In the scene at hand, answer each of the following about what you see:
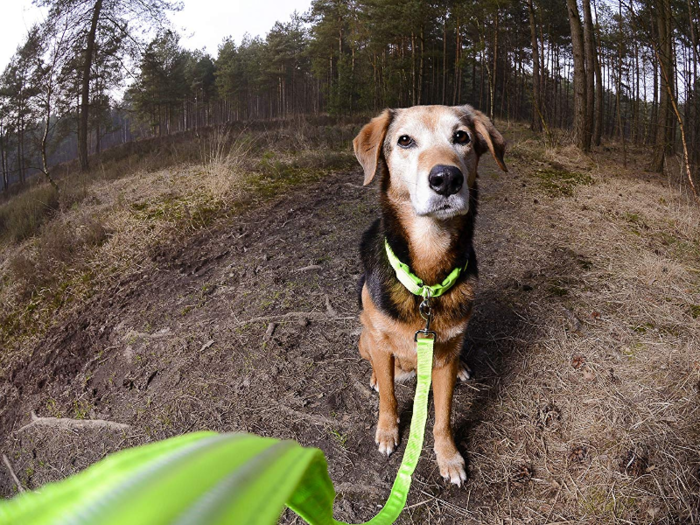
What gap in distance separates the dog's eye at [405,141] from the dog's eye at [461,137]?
0.93ft

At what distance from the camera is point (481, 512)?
2064mm

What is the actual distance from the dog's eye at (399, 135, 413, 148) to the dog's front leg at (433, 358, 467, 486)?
4.49 ft

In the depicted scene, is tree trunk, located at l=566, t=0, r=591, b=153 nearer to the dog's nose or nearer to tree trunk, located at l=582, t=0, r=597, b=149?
tree trunk, located at l=582, t=0, r=597, b=149

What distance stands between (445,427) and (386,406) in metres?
0.37

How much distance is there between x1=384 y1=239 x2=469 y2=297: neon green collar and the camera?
218 cm

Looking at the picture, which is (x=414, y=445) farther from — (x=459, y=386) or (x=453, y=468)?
(x=459, y=386)

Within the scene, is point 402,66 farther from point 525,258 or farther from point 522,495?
point 522,495

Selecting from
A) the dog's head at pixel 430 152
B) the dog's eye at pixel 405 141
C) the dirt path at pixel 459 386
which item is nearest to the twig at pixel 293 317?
the dirt path at pixel 459 386

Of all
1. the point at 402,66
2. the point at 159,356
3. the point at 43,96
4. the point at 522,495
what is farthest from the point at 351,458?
the point at 402,66

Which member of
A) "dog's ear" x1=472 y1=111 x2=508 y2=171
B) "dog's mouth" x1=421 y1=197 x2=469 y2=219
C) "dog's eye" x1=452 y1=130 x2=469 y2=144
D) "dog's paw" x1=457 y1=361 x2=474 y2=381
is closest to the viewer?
"dog's mouth" x1=421 y1=197 x2=469 y2=219

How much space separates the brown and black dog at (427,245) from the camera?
85.0 inches

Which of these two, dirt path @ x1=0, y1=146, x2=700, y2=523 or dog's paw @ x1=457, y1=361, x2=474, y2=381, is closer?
dirt path @ x1=0, y1=146, x2=700, y2=523

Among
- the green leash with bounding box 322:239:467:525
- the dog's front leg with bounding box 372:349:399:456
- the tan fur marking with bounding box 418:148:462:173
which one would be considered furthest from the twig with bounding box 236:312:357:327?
the tan fur marking with bounding box 418:148:462:173

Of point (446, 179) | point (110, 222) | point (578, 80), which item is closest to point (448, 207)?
point (446, 179)
